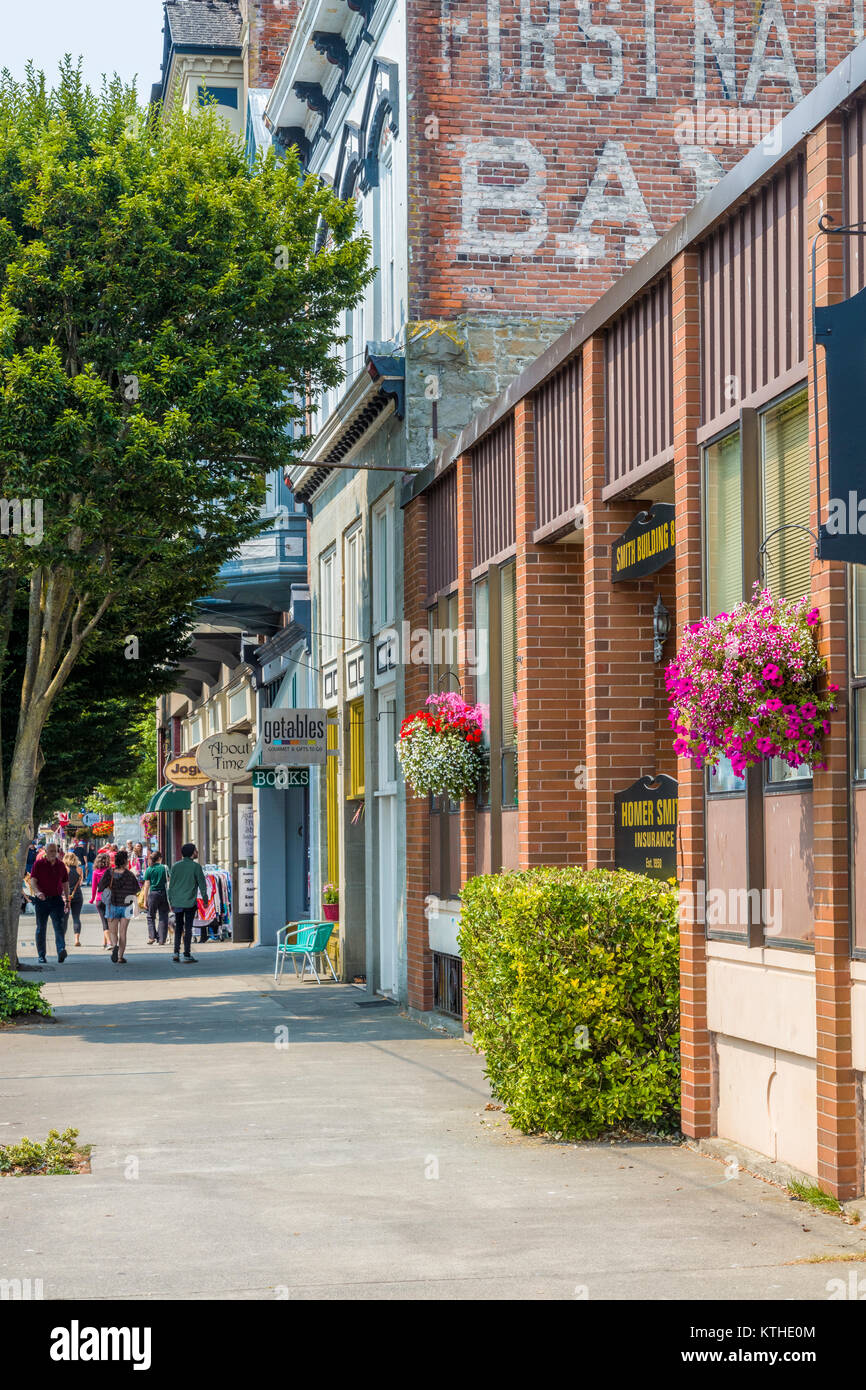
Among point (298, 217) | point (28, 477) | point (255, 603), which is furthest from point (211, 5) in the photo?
point (28, 477)

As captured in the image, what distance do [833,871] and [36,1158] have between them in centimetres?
485

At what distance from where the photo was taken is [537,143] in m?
19.1

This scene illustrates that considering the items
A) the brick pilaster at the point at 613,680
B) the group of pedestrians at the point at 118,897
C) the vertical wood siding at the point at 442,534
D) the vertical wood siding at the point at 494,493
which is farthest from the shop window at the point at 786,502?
the group of pedestrians at the point at 118,897

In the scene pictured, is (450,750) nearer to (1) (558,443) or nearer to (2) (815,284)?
(1) (558,443)

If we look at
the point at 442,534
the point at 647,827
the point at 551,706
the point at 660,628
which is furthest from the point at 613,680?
the point at 442,534

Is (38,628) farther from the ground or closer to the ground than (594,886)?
farther from the ground

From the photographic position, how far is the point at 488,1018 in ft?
37.1

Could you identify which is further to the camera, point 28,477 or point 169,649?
point 169,649

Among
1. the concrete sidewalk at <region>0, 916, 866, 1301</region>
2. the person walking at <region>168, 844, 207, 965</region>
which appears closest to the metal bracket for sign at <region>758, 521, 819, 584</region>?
the concrete sidewalk at <region>0, 916, 866, 1301</region>

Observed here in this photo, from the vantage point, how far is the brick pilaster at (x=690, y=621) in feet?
33.3

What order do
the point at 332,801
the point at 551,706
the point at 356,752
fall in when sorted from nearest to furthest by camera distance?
1. the point at 551,706
2. the point at 356,752
3. the point at 332,801

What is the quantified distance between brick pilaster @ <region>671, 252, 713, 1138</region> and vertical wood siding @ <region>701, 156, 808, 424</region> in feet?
0.28
